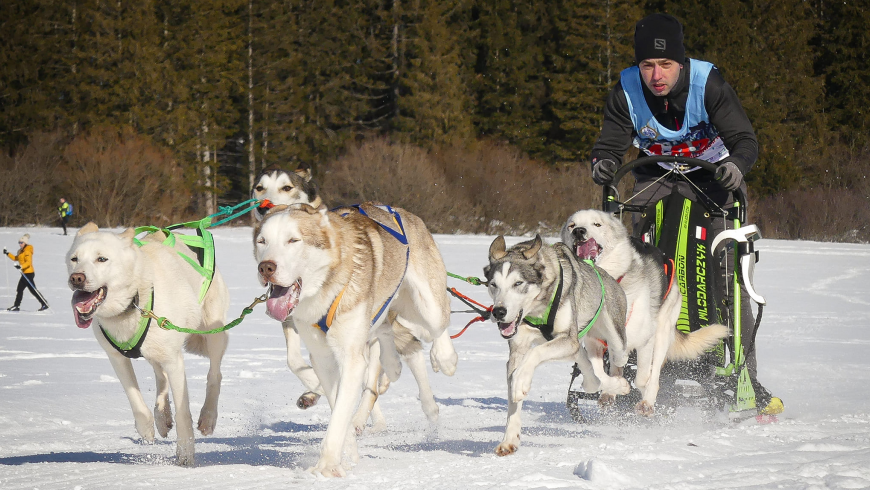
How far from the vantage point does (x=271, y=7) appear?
1275 inches

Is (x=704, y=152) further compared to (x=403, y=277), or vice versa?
(x=704, y=152)

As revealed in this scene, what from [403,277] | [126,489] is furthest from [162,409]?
[403,277]

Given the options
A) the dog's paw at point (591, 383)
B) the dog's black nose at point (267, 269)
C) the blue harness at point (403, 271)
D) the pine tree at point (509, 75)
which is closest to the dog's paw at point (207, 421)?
the blue harness at point (403, 271)

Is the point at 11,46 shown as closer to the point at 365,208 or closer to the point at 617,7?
the point at 617,7

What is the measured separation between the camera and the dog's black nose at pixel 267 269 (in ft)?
11.5

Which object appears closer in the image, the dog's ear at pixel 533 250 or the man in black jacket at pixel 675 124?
the dog's ear at pixel 533 250

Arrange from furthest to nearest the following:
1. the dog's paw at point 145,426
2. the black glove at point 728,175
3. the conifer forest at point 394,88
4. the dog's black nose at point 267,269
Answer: the conifer forest at point 394,88
the black glove at point 728,175
the dog's paw at point 145,426
the dog's black nose at point 267,269

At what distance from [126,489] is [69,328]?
25.2 ft

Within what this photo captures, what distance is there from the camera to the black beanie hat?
4.89 metres

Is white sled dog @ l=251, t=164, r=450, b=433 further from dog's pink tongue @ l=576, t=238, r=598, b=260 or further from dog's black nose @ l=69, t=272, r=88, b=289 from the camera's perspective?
dog's pink tongue @ l=576, t=238, r=598, b=260

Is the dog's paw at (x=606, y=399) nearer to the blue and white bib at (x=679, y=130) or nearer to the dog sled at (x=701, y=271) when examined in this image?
the dog sled at (x=701, y=271)

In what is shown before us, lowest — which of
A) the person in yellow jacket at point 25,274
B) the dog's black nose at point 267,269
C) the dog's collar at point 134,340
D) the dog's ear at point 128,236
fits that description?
the person in yellow jacket at point 25,274

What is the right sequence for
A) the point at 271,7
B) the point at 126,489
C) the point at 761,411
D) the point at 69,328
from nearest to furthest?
the point at 126,489
the point at 761,411
the point at 69,328
the point at 271,7

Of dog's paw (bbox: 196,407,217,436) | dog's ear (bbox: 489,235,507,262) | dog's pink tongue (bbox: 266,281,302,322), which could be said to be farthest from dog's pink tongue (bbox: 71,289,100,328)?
dog's ear (bbox: 489,235,507,262)
